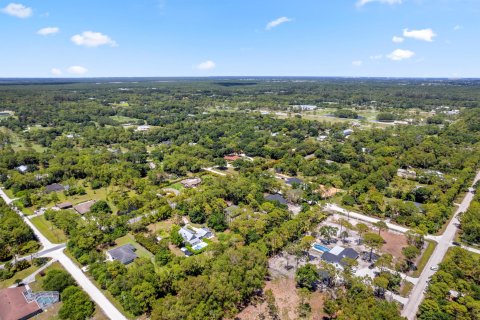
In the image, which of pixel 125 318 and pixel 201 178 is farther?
pixel 201 178

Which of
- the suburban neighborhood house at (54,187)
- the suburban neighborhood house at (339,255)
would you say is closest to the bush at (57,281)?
the suburban neighborhood house at (339,255)

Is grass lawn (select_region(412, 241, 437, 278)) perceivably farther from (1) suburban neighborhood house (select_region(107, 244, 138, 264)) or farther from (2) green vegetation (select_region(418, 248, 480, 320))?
(1) suburban neighborhood house (select_region(107, 244, 138, 264))

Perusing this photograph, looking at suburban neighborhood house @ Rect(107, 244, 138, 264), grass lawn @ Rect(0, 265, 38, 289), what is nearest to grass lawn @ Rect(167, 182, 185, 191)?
suburban neighborhood house @ Rect(107, 244, 138, 264)

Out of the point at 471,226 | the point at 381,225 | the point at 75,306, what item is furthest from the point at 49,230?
the point at 471,226

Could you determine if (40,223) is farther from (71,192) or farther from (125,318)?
(125,318)

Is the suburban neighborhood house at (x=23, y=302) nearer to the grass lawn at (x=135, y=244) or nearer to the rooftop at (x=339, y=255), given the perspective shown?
the grass lawn at (x=135, y=244)

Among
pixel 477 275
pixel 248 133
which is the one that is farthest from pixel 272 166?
pixel 477 275

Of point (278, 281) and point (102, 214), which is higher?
point (102, 214)
